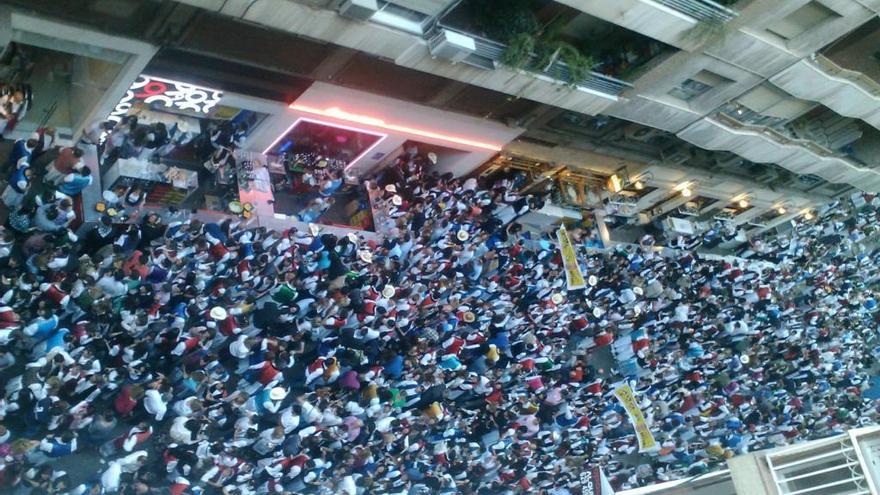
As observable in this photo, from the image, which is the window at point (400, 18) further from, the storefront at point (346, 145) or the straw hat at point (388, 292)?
the straw hat at point (388, 292)

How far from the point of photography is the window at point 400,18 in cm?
1936

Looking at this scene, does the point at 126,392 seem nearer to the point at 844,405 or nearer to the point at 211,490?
the point at 211,490

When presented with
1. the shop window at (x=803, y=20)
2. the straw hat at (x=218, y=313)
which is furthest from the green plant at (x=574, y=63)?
the straw hat at (x=218, y=313)

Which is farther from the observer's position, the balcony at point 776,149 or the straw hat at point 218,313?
the balcony at point 776,149

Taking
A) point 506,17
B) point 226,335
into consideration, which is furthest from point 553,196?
point 226,335

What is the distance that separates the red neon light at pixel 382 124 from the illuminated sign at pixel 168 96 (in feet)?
7.72

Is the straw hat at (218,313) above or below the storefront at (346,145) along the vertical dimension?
below

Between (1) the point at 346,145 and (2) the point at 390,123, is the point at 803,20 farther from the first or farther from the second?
(1) the point at 346,145

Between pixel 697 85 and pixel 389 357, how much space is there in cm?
1343

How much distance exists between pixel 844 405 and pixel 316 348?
2683cm

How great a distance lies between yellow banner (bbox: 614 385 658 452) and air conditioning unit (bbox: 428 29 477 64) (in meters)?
11.4

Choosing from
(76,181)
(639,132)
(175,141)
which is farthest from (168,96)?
(639,132)

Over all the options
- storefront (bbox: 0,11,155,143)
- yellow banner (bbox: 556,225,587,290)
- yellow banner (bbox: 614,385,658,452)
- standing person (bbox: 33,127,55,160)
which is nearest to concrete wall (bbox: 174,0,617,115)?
storefront (bbox: 0,11,155,143)

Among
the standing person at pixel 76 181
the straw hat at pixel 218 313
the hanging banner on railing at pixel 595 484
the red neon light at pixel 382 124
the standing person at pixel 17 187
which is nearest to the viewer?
the standing person at pixel 17 187
